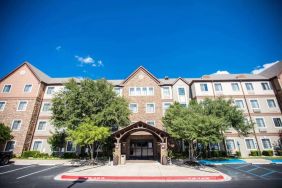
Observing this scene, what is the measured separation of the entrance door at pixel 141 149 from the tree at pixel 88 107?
19.1 feet

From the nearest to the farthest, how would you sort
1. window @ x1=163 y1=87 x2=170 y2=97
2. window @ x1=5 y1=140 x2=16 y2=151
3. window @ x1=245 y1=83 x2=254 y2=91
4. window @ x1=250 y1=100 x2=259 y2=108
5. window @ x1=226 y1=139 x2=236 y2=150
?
window @ x1=5 y1=140 x2=16 y2=151, window @ x1=226 y1=139 x2=236 y2=150, window @ x1=250 y1=100 x2=259 y2=108, window @ x1=245 y1=83 x2=254 y2=91, window @ x1=163 y1=87 x2=170 y2=97

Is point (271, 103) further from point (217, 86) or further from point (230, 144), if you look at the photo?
point (230, 144)

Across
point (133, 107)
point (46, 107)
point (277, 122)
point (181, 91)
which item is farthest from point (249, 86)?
point (46, 107)

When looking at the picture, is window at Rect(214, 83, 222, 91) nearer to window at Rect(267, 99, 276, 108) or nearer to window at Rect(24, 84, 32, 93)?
window at Rect(267, 99, 276, 108)

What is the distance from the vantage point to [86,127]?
1806 centimetres

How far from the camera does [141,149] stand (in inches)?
1022

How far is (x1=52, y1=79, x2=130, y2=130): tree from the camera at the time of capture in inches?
821

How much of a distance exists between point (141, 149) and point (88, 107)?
1170cm

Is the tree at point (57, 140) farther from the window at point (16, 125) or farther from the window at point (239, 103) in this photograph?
the window at point (239, 103)

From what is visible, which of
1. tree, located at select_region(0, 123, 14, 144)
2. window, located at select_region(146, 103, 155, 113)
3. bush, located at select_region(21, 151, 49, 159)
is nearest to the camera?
tree, located at select_region(0, 123, 14, 144)

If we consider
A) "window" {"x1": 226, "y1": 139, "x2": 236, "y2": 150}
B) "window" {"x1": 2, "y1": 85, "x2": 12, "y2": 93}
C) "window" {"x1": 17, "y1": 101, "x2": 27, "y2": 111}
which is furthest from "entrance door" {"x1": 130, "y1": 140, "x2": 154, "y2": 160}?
"window" {"x1": 2, "y1": 85, "x2": 12, "y2": 93}

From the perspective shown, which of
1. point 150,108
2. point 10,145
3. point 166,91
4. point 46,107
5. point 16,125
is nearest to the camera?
point 10,145

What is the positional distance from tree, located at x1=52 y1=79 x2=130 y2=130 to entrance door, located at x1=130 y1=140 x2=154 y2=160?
5.82 metres

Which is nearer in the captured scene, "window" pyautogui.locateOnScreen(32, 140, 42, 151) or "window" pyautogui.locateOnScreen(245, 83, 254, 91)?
"window" pyautogui.locateOnScreen(32, 140, 42, 151)
